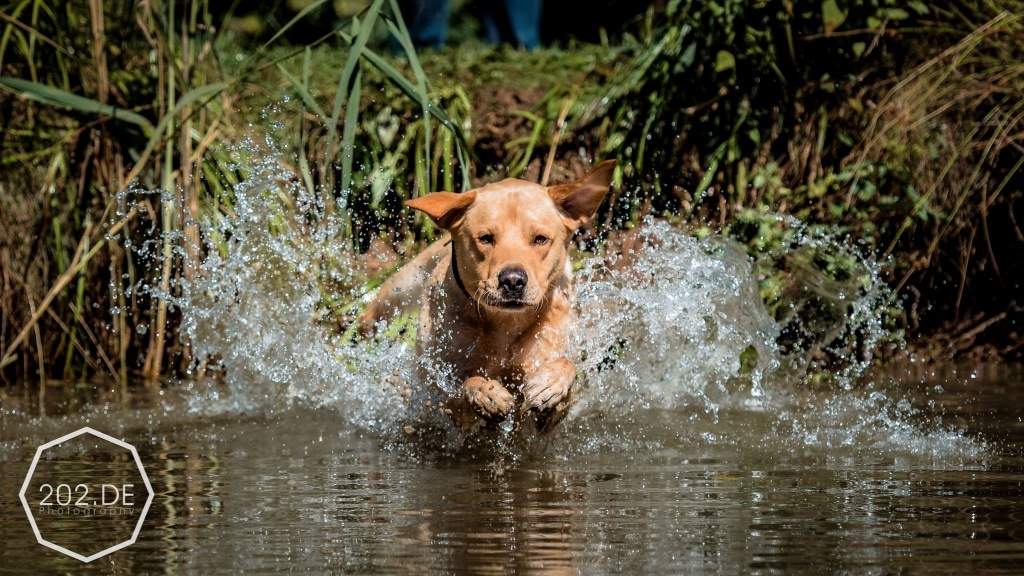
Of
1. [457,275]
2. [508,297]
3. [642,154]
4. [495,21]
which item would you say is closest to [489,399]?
[508,297]

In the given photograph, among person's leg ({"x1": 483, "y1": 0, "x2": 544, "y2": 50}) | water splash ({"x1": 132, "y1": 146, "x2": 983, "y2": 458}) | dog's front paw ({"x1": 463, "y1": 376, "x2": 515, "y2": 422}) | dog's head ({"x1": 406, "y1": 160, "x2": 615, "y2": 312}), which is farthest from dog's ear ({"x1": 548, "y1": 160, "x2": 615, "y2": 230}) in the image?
person's leg ({"x1": 483, "y1": 0, "x2": 544, "y2": 50})

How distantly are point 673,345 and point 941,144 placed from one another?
244 cm

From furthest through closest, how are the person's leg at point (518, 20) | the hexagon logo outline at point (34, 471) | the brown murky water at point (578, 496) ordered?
the person's leg at point (518, 20) < the hexagon logo outline at point (34, 471) < the brown murky water at point (578, 496)

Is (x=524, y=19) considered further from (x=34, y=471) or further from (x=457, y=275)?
(x=34, y=471)

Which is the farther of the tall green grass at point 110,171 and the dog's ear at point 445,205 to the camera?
the tall green grass at point 110,171

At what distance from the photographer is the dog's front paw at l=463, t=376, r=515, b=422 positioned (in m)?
4.72

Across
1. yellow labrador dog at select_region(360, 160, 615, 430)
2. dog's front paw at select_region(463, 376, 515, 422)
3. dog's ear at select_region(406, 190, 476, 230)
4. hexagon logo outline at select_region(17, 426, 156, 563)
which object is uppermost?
dog's ear at select_region(406, 190, 476, 230)

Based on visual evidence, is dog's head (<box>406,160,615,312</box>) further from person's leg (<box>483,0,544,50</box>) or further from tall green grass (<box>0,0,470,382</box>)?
person's leg (<box>483,0,544,50</box>)

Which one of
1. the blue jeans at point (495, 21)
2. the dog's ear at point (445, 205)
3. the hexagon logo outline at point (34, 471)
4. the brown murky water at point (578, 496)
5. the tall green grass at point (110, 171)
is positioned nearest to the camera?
the brown murky water at point (578, 496)

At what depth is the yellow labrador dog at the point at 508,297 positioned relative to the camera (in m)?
4.82

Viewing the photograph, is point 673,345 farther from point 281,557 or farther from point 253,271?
point 281,557

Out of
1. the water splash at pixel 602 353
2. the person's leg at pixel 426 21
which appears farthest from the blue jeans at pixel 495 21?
the water splash at pixel 602 353

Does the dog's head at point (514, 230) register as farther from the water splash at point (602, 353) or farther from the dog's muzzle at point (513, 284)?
the water splash at point (602, 353)

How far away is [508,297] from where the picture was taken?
4.77 metres
